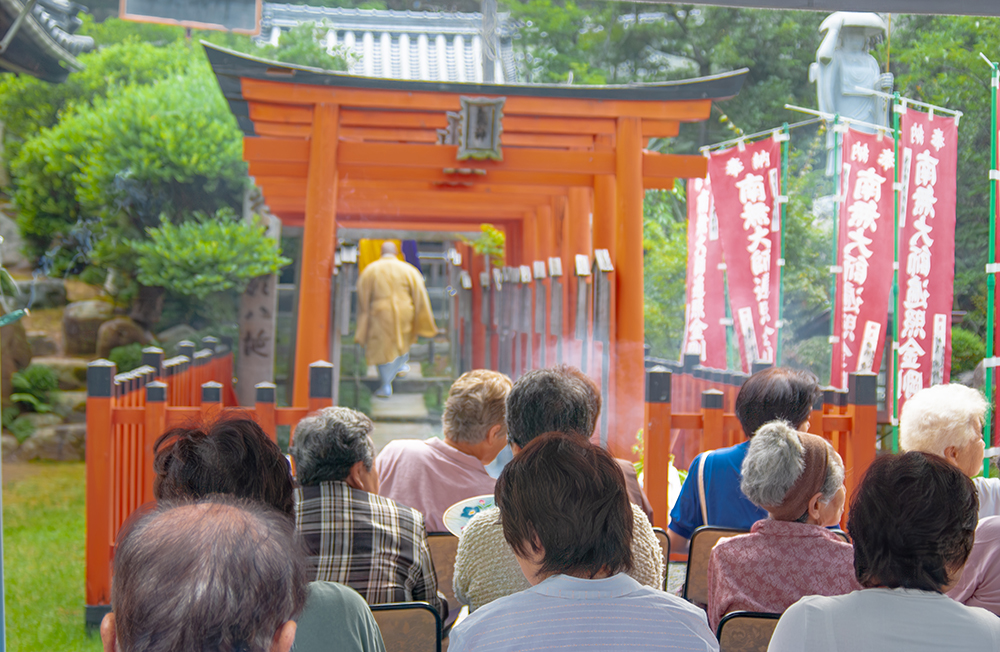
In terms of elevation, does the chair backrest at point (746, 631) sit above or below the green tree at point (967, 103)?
below

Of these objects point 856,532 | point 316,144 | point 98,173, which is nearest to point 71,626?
point 316,144

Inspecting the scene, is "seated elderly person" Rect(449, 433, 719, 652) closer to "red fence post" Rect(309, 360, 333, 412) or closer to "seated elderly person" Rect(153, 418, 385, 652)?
"seated elderly person" Rect(153, 418, 385, 652)

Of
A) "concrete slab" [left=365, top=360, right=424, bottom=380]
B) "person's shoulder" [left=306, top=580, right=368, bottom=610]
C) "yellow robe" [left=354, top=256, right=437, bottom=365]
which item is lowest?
"concrete slab" [left=365, top=360, right=424, bottom=380]

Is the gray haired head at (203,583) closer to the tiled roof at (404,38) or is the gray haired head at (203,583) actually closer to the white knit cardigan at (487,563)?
the white knit cardigan at (487,563)

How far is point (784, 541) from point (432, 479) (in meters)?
1.03

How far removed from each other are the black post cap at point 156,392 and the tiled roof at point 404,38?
1080 centimetres

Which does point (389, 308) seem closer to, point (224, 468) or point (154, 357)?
point (154, 357)

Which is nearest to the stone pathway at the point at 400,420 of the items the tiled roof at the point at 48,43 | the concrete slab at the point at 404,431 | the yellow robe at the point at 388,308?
the concrete slab at the point at 404,431

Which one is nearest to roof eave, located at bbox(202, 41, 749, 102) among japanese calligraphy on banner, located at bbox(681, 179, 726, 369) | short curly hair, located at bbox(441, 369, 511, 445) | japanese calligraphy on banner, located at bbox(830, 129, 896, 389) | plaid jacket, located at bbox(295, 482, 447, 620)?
japanese calligraphy on banner, located at bbox(830, 129, 896, 389)

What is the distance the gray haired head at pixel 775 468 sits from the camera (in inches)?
65.9

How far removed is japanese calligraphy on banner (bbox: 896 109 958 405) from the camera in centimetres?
549

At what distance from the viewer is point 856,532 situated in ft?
4.18

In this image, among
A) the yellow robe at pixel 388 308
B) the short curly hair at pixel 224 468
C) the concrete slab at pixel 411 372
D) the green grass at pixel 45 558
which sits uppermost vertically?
the yellow robe at pixel 388 308

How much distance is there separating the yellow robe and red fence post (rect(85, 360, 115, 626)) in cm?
413
